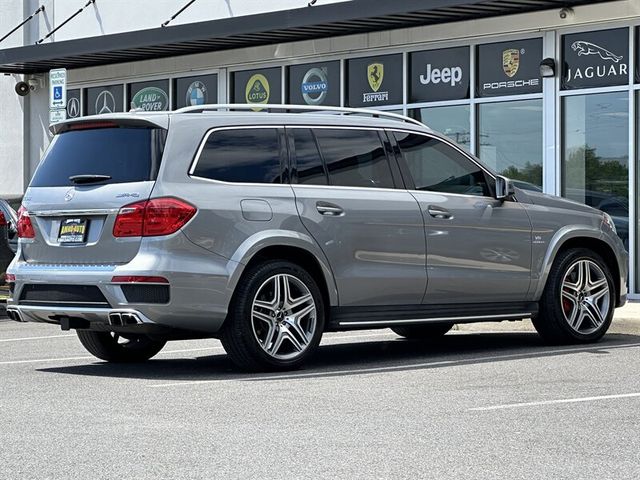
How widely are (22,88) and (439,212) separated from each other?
1649cm

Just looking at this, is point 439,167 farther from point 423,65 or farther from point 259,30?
point 259,30

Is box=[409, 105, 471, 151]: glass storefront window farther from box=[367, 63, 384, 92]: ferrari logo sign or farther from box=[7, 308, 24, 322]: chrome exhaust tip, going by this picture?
box=[7, 308, 24, 322]: chrome exhaust tip

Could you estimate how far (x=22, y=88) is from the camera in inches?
1017

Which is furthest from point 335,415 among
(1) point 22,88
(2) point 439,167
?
(1) point 22,88

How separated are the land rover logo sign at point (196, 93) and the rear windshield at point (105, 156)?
1269 centimetres

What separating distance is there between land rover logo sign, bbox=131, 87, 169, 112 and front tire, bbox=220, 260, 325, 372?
1405cm

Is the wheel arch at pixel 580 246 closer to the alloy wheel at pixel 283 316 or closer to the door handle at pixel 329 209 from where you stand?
the door handle at pixel 329 209

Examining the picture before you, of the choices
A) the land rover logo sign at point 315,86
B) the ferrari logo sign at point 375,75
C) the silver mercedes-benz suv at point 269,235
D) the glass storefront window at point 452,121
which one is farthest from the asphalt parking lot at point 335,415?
the land rover logo sign at point 315,86

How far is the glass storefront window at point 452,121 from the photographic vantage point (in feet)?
63.5

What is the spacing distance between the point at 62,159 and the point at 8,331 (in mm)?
4645

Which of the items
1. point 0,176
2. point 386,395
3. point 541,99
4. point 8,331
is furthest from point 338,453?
point 0,176

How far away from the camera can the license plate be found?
32.1 feet

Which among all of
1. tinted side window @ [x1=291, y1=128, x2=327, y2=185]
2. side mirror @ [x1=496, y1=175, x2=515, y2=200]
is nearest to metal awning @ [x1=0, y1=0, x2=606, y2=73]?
side mirror @ [x1=496, y1=175, x2=515, y2=200]

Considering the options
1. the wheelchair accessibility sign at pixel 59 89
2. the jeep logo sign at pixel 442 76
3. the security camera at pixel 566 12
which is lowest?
the wheelchair accessibility sign at pixel 59 89
